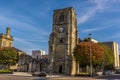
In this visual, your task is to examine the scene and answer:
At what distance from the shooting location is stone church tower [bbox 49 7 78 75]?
3007 inches

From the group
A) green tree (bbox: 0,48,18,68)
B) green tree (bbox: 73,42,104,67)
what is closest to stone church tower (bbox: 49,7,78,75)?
green tree (bbox: 73,42,104,67)

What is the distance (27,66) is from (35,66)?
406 centimetres

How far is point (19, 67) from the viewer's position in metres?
89.3

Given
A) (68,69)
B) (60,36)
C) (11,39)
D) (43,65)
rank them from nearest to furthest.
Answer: (68,69) → (60,36) → (43,65) → (11,39)

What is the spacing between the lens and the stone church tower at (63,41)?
7638 cm

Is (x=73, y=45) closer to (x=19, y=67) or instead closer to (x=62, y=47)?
(x=62, y=47)

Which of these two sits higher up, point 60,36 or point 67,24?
point 67,24

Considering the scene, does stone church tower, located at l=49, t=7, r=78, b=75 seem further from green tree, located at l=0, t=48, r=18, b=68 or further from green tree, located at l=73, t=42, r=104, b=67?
green tree, located at l=0, t=48, r=18, b=68

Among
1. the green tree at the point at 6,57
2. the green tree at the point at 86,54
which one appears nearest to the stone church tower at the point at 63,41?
the green tree at the point at 86,54

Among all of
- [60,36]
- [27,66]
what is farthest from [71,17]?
[27,66]

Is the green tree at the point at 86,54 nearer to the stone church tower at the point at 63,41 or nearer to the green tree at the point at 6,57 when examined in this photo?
the stone church tower at the point at 63,41

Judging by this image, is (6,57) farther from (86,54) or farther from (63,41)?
(86,54)

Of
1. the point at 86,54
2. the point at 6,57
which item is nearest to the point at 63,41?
the point at 86,54

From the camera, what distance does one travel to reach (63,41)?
259 feet
